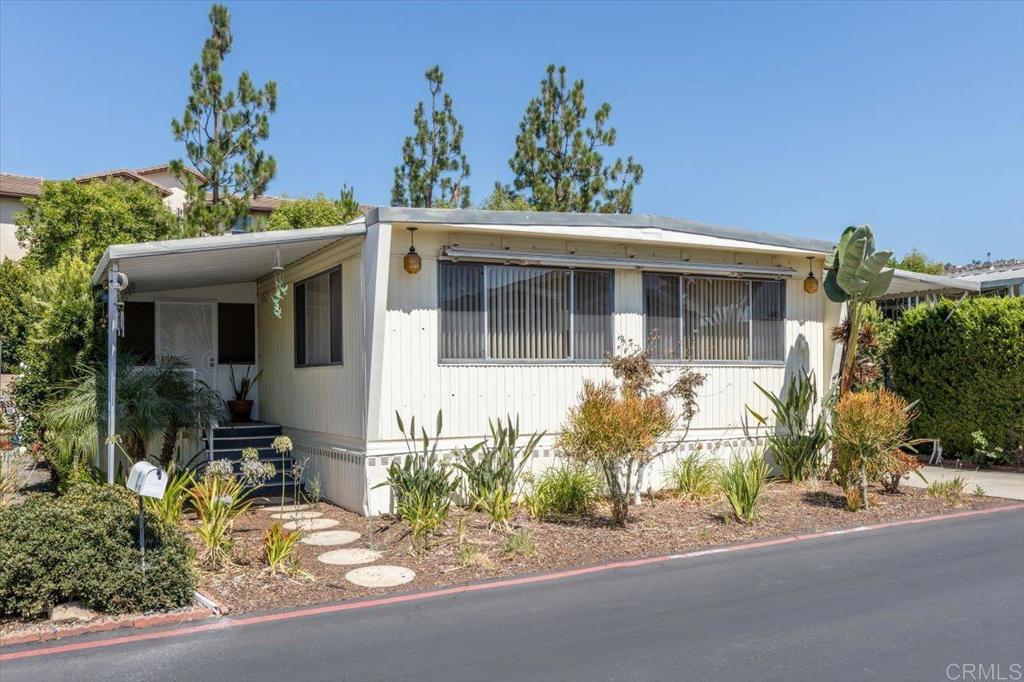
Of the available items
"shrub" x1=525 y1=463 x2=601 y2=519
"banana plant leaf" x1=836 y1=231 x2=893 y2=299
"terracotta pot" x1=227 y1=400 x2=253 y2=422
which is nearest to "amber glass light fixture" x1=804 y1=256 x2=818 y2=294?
"banana plant leaf" x1=836 y1=231 x2=893 y2=299

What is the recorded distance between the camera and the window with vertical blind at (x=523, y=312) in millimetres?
9852

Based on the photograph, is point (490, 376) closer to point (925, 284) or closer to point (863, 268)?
point (863, 268)

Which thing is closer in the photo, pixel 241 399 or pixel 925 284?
pixel 241 399

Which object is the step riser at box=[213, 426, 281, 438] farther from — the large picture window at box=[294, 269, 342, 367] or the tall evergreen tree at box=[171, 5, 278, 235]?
the tall evergreen tree at box=[171, 5, 278, 235]

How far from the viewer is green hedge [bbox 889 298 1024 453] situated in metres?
12.8

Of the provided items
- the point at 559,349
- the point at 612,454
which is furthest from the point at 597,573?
the point at 559,349

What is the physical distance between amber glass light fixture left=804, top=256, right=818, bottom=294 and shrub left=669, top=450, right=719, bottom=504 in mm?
3084

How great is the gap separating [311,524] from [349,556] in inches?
58.6

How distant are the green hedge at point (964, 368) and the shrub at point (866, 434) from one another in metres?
3.94

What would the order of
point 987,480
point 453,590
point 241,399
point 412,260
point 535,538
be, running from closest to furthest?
point 453,590, point 535,538, point 412,260, point 987,480, point 241,399

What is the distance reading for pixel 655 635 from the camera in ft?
18.3

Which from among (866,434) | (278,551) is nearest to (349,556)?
(278,551)

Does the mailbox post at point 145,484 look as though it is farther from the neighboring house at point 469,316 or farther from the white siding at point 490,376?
the white siding at point 490,376

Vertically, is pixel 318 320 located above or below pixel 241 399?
above
